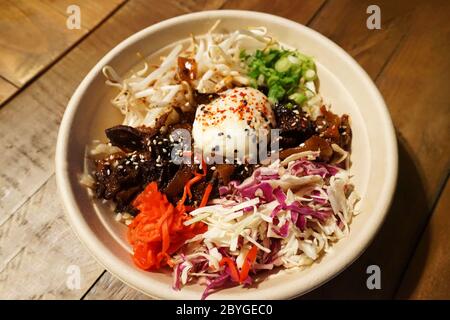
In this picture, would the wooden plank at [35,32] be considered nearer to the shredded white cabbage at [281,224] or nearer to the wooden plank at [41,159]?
the wooden plank at [41,159]

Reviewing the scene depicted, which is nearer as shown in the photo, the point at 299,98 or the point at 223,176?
the point at 223,176

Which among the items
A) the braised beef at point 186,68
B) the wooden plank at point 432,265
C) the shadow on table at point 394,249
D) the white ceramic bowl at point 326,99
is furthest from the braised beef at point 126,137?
the wooden plank at point 432,265

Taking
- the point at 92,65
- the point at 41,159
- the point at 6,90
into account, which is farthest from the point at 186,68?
the point at 6,90

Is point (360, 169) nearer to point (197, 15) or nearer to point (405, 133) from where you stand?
point (405, 133)

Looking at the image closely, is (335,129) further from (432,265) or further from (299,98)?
(432,265)

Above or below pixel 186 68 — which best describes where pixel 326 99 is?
below

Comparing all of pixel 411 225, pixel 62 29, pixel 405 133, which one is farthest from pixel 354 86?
pixel 62 29

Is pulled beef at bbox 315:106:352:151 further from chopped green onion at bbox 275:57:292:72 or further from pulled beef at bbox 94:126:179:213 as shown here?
pulled beef at bbox 94:126:179:213
